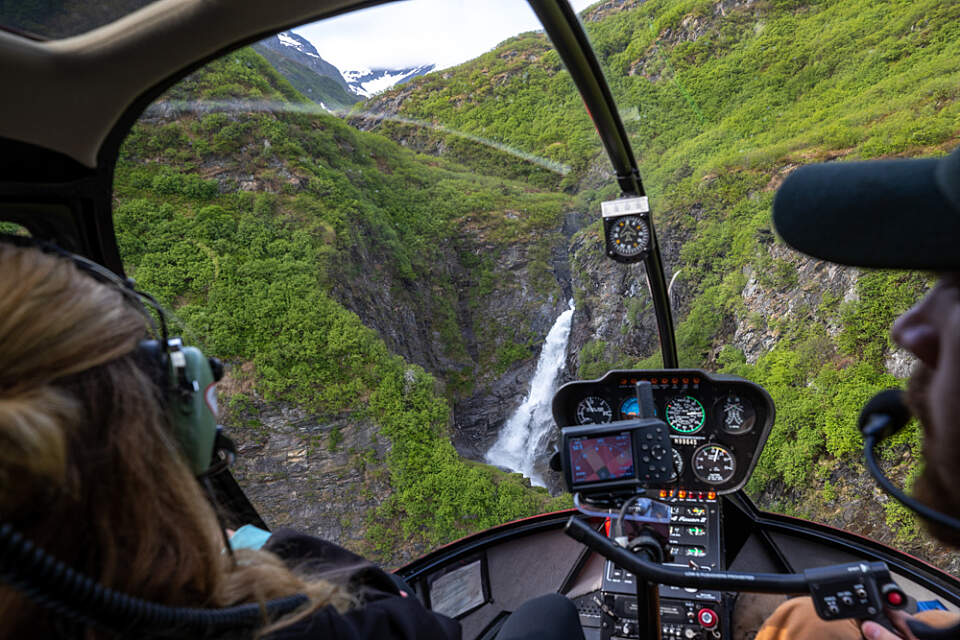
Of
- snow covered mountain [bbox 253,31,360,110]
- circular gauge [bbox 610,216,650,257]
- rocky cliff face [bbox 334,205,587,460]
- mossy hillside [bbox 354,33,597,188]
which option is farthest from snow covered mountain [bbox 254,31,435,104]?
rocky cliff face [bbox 334,205,587,460]

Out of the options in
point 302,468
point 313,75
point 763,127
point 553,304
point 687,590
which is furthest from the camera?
point 553,304

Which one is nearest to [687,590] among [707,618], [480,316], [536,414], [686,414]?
[707,618]

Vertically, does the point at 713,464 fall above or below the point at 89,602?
below

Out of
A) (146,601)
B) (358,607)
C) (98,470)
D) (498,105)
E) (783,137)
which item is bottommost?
(358,607)

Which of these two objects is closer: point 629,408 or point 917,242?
point 917,242

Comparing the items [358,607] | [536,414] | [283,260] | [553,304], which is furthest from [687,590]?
[553,304]

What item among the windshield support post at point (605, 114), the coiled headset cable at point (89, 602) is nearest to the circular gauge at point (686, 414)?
the windshield support post at point (605, 114)

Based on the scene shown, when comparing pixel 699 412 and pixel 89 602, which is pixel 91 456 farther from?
pixel 699 412

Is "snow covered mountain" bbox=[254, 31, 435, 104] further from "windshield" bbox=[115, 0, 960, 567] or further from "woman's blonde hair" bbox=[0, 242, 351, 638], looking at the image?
"woman's blonde hair" bbox=[0, 242, 351, 638]

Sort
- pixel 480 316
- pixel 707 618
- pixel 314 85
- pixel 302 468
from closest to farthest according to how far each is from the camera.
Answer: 1. pixel 707 618
2. pixel 314 85
3. pixel 302 468
4. pixel 480 316
